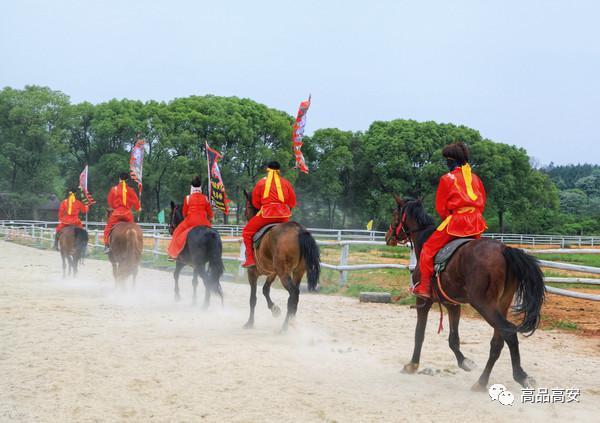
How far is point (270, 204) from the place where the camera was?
9.30 m

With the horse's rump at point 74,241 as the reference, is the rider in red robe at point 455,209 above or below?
above

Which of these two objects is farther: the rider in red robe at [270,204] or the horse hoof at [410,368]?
the rider in red robe at [270,204]

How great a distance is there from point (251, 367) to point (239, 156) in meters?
41.6

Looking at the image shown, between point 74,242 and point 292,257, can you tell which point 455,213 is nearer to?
point 292,257

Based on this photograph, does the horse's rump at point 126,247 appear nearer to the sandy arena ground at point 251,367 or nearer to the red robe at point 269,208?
the sandy arena ground at point 251,367

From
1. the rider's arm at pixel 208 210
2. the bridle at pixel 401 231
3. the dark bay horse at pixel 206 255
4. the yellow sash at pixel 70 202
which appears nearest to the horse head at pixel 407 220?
the bridle at pixel 401 231

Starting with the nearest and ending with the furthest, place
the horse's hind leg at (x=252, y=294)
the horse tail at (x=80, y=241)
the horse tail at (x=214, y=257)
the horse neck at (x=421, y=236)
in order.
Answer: the horse neck at (x=421, y=236) → the horse's hind leg at (x=252, y=294) → the horse tail at (x=214, y=257) → the horse tail at (x=80, y=241)

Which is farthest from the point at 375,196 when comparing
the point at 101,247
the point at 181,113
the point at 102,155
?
the point at 101,247

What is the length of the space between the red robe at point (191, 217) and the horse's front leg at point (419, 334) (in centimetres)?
609

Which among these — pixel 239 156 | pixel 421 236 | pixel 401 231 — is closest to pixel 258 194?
pixel 401 231

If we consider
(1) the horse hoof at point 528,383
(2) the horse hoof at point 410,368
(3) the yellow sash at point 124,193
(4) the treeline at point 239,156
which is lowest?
(2) the horse hoof at point 410,368

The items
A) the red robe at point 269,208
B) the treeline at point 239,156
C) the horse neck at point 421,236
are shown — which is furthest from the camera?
the treeline at point 239,156

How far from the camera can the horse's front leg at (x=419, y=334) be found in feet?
20.5

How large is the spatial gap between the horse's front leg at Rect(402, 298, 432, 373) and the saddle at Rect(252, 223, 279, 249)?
3240mm
